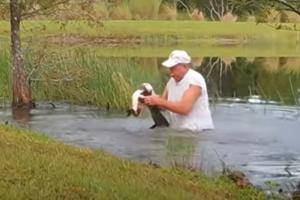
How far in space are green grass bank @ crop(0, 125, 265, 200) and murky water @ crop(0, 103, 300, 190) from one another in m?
1.31

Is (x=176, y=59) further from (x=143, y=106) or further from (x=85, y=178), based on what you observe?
(x=85, y=178)

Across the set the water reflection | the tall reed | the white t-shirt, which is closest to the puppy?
the white t-shirt

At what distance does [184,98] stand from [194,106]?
31cm

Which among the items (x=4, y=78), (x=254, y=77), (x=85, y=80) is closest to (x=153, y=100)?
(x=85, y=80)

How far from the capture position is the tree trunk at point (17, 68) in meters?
15.9

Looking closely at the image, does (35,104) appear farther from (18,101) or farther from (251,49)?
(251,49)

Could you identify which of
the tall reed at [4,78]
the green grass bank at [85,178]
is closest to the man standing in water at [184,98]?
the green grass bank at [85,178]

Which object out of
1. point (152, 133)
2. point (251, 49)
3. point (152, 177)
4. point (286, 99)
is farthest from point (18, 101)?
point (251, 49)

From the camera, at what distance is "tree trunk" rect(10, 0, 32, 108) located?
52.2 feet

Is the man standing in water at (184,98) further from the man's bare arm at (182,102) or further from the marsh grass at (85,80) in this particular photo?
the marsh grass at (85,80)

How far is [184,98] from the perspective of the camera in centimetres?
1234

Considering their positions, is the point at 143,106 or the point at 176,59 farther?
the point at 143,106

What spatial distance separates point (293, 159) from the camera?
461 inches

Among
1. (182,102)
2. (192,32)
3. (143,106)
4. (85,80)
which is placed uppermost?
(182,102)
